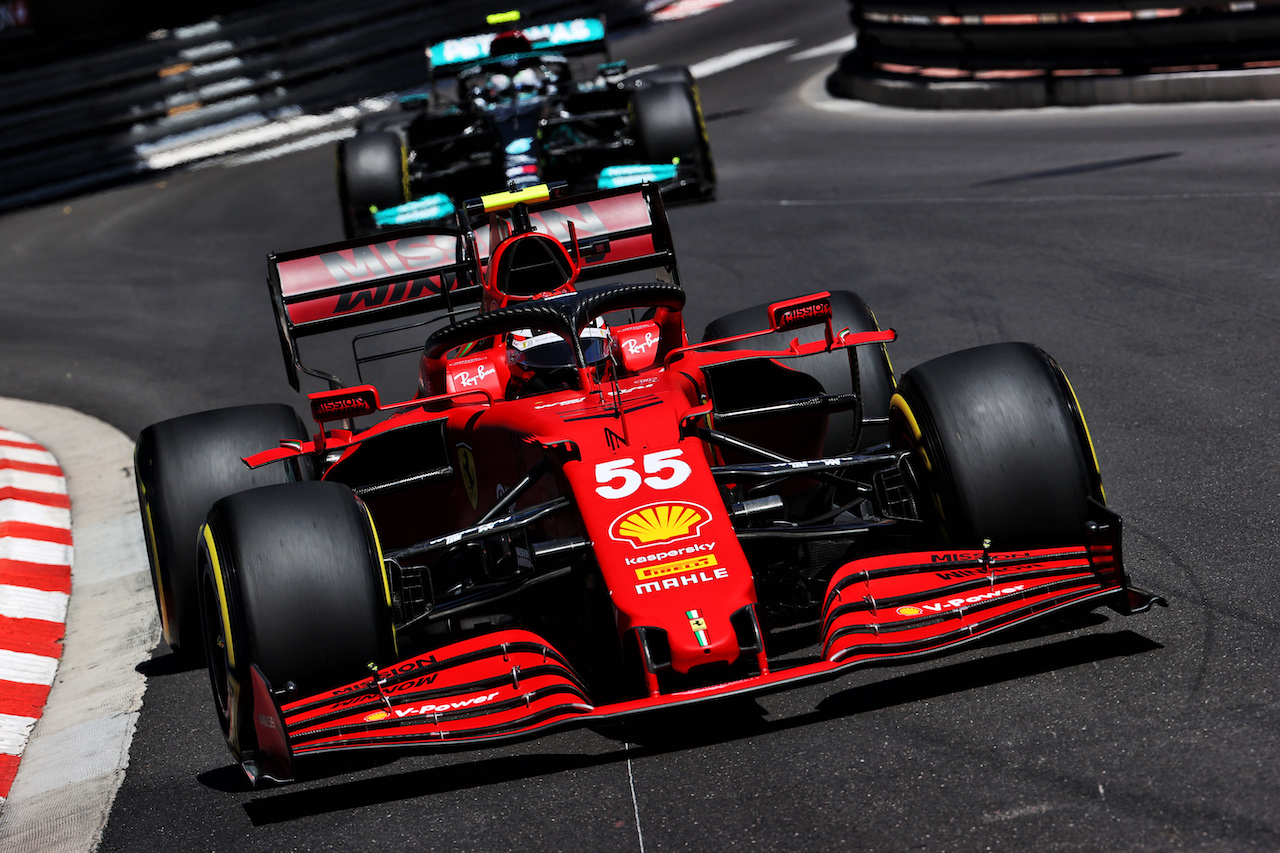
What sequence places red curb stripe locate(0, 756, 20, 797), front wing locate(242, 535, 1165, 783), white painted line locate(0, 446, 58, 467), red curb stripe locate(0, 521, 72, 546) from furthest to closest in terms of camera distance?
white painted line locate(0, 446, 58, 467) → red curb stripe locate(0, 521, 72, 546) → red curb stripe locate(0, 756, 20, 797) → front wing locate(242, 535, 1165, 783)

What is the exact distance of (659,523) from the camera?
15.3 feet

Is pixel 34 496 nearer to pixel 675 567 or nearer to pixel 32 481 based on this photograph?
pixel 32 481

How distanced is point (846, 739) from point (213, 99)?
20.6 m

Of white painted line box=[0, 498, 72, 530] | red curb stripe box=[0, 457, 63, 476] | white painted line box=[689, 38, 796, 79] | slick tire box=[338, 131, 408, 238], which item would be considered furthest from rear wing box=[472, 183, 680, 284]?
white painted line box=[689, 38, 796, 79]

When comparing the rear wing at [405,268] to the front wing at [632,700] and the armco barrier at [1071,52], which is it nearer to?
the front wing at [632,700]

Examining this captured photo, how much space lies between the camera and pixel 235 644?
4477mm

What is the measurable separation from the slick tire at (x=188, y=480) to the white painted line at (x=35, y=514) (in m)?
2.36

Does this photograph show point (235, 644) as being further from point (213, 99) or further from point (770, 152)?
point (213, 99)

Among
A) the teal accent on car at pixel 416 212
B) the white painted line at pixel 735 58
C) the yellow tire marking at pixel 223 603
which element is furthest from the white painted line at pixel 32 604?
the white painted line at pixel 735 58

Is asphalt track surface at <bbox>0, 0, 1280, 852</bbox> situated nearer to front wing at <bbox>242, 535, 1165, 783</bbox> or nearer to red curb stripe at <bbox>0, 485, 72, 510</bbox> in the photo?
front wing at <bbox>242, 535, 1165, 783</bbox>

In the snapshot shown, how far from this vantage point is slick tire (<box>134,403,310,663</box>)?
18.3 feet

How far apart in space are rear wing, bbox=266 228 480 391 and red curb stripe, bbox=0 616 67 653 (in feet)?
4.99

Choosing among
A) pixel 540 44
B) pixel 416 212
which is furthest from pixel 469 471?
pixel 540 44

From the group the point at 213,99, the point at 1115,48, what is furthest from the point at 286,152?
the point at 1115,48
